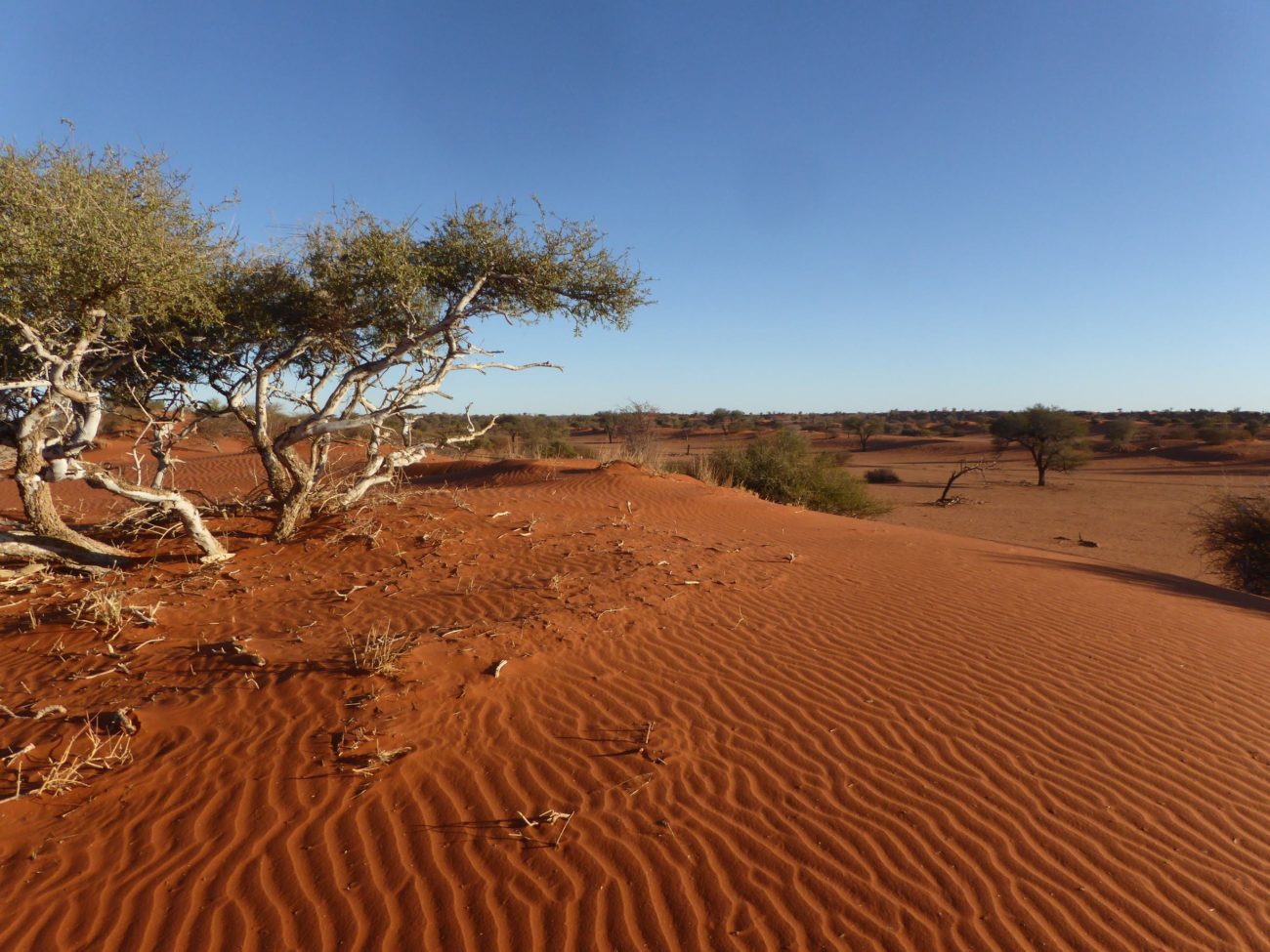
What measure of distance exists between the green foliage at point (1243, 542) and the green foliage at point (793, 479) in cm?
760

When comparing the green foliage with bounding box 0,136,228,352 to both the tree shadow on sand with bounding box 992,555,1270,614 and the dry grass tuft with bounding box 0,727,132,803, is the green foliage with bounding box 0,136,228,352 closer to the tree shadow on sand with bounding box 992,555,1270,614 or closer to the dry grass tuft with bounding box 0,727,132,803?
the dry grass tuft with bounding box 0,727,132,803

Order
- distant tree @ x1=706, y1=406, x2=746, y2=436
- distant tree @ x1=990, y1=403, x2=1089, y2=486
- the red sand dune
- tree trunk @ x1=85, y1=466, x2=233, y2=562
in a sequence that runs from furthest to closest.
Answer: distant tree @ x1=706, y1=406, x2=746, y2=436
distant tree @ x1=990, y1=403, x2=1089, y2=486
tree trunk @ x1=85, y1=466, x2=233, y2=562
the red sand dune

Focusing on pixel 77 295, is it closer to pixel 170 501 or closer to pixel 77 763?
pixel 170 501

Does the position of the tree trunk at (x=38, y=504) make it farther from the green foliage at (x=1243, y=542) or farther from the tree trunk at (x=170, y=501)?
the green foliage at (x=1243, y=542)

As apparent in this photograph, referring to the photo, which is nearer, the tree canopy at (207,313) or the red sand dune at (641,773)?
the red sand dune at (641,773)

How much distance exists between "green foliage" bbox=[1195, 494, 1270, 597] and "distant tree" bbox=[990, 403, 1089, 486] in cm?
1840

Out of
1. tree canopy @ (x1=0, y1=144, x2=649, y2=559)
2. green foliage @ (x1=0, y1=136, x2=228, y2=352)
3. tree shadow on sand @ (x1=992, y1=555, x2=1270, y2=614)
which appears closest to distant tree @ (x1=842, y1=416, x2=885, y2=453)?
tree shadow on sand @ (x1=992, y1=555, x2=1270, y2=614)

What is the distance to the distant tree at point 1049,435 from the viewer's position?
30.7 m

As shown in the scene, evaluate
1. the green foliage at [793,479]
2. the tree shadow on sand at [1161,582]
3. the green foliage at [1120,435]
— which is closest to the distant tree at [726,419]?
the green foliage at [1120,435]

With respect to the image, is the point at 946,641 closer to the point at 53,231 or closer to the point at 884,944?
the point at 884,944

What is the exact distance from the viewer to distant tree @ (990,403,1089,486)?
3066 cm

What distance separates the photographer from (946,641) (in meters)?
5.93

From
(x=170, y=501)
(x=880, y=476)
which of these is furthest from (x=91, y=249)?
(x=880, y=476)

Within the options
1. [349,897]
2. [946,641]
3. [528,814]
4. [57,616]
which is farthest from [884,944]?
[57,616]
